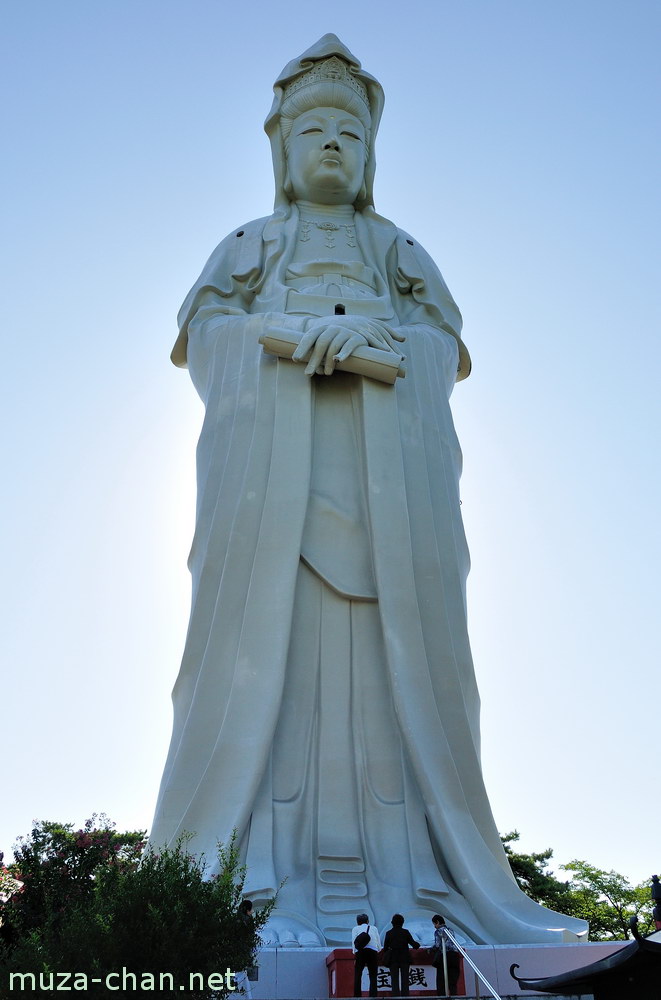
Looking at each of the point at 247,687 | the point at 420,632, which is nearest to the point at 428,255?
the point at 420,632

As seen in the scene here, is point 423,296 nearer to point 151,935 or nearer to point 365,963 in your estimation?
point 365,963

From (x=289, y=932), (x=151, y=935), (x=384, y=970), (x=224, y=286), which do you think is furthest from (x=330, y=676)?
(x=224, y=286)

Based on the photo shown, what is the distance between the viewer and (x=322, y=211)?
10.8 metres

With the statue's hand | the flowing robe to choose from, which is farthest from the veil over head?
the statue's hand

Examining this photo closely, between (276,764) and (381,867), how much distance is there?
3.28ft

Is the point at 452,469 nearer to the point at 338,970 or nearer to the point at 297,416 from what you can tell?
the point at 297,416

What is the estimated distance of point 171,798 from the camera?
7227mm

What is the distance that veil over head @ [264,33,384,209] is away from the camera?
429 inches

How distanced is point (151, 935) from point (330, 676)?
3.60 meters

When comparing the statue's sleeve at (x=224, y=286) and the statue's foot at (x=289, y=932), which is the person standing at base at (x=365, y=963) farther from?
the statue's sleeve at (x=224, y=286)

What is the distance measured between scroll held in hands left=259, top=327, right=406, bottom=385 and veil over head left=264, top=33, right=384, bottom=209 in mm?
2626

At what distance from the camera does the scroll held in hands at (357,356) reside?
8695 millimetres

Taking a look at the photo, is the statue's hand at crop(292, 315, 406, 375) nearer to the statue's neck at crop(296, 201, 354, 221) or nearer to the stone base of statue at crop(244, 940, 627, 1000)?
the statue's neck at crop(296, 201, 354, 221)

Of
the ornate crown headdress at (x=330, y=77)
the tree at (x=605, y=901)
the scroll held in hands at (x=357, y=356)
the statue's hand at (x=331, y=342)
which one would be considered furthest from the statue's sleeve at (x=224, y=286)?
the tree at (x=605, y=901)
